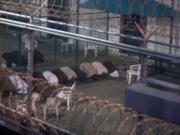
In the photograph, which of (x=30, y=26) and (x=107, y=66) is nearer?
(x=30, y=26)

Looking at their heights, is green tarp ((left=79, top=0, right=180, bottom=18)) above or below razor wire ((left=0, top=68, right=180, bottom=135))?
above

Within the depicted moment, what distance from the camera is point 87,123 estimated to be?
460 cm

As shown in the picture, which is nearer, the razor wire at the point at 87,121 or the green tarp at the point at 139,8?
the razor wire at the point at 87,121

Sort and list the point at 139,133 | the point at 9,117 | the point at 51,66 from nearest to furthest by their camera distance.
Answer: the point at 139,133
the point at 9,117
the point at 51,66

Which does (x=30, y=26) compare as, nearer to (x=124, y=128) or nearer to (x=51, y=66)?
(x=124, y=128)

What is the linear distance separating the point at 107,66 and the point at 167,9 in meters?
2.34

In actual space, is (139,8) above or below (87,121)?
above

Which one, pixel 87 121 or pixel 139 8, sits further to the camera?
pixel 139 8

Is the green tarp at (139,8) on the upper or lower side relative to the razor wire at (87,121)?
upper

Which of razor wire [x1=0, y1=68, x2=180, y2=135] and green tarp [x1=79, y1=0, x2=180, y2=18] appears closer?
razor wire [x1=0, y1=68, x2=180, y2=135]

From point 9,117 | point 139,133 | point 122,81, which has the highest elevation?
point 139,133

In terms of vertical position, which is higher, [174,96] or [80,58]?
[174,96]

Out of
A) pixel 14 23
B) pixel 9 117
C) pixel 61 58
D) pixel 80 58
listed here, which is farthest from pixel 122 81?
pixel 14 23

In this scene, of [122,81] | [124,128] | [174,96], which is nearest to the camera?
[174,96]
